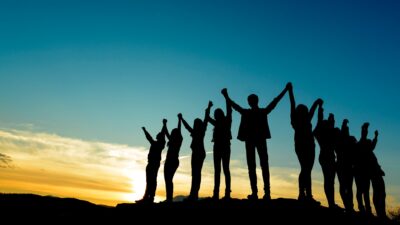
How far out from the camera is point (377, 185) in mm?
11391

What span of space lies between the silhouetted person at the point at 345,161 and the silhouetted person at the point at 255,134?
310 centimetres

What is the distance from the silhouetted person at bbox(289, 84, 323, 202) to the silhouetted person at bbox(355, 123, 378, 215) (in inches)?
134

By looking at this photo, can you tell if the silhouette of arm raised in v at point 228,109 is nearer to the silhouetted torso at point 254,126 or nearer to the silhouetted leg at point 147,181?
the silhouetted torso at point 254,126

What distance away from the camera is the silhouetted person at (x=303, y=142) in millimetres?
8891

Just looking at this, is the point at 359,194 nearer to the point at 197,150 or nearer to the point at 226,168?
the point at 226,168

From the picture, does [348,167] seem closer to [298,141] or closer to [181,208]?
[298,141]

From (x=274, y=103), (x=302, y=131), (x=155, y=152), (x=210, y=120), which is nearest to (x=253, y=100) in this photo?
(x=274, y=103)

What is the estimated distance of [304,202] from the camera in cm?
827

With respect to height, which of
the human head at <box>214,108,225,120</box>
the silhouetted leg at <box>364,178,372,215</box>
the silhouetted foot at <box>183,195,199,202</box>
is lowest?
the silhouetted foot at <box>183,195,199,202</box>

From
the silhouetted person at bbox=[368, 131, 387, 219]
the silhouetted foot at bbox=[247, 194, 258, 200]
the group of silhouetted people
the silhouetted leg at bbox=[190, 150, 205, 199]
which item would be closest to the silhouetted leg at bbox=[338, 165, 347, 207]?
the group of silhouetted people

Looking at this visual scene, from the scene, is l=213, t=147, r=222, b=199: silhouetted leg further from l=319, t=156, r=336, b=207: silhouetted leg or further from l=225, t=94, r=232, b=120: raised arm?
l=319, t=156, r=336, b=207: silhouetted leg

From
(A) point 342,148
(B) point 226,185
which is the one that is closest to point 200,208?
(B) point 226,185

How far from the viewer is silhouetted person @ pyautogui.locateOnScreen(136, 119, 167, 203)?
13.9m

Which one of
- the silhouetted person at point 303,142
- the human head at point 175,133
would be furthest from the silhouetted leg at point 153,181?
the silhouetted person at point 303,142
